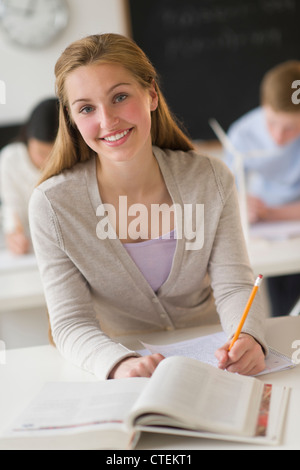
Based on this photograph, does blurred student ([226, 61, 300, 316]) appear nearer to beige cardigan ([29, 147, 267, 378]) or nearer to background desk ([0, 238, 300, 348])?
background desk ([0, 238, 300, 348])

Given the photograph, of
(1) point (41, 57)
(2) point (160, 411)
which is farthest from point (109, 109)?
(1) point (41, 57)

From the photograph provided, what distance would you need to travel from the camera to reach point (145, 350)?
1.19m

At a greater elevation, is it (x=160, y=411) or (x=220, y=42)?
(x=220, y=42)

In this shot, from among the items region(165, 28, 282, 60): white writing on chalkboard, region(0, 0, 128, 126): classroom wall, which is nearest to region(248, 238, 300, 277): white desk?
region(165, 28, 282, 60): white writing on chalkboard

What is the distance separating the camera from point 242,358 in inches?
41.0

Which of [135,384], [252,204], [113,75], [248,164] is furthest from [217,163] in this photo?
[248,164]

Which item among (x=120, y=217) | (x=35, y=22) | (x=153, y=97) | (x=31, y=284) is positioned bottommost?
(x=31, y=284)

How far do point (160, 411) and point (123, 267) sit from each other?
483 millimetres

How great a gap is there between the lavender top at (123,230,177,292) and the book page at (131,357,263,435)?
14.1 inches

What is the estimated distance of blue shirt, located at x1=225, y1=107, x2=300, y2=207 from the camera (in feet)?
8.57

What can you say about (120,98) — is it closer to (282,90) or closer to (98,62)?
(98,62)

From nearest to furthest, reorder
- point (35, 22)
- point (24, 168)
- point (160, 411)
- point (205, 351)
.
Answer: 1. point (160, 411)
2. point (205, 351)
3. point (24, 168)
4. point (35, 22)

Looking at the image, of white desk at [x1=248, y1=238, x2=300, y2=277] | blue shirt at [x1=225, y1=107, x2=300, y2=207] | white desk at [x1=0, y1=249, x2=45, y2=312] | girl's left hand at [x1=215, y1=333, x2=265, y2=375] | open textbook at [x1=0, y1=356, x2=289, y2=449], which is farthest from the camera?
blue shirt at [x1=225, y1=107, x2=300, y2=207]
